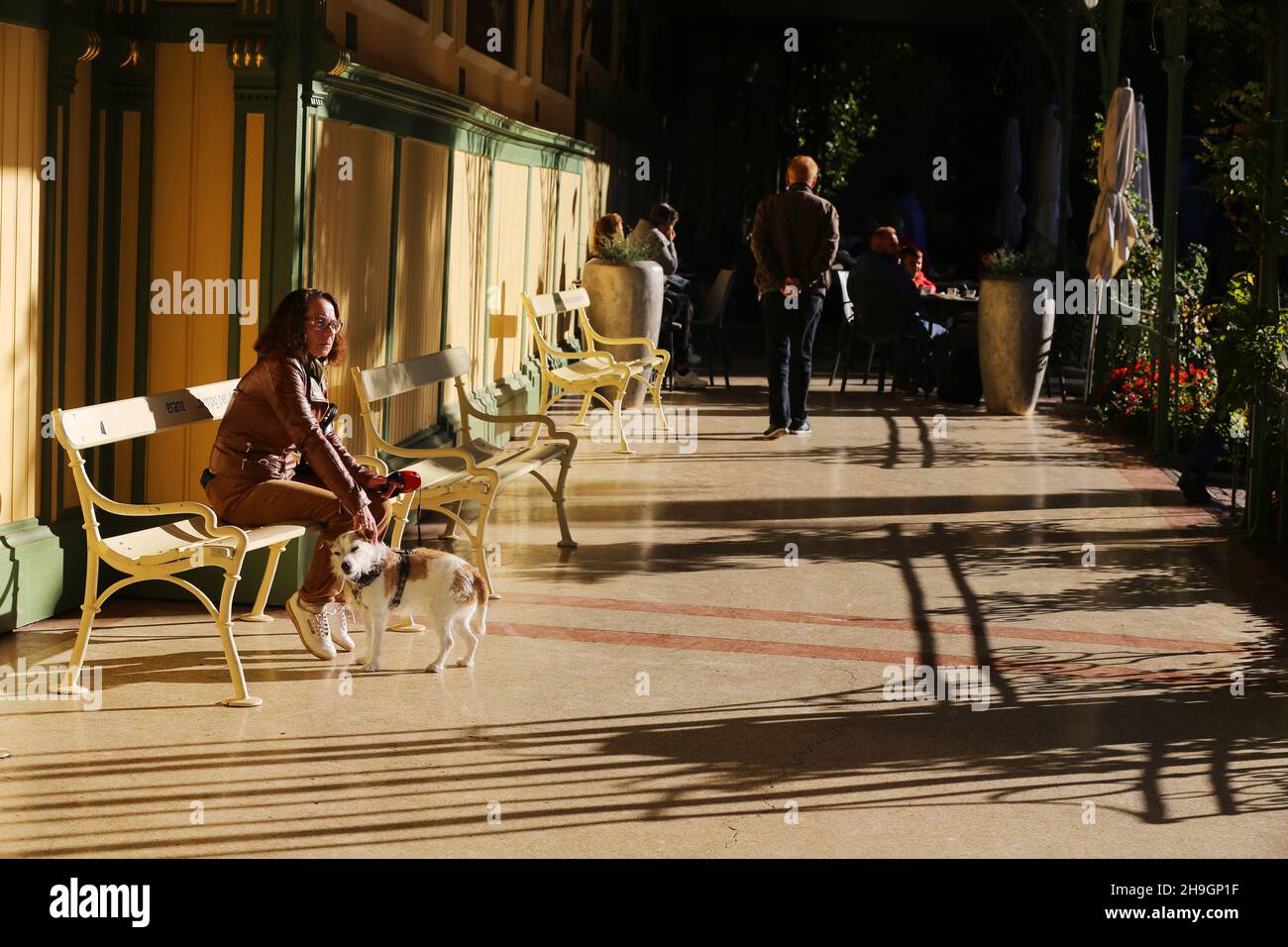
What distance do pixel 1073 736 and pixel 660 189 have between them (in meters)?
19.0

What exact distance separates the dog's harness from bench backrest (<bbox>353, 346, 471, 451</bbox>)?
3.84 ft

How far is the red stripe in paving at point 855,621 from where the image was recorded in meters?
6.53

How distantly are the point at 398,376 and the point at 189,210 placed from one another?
3.66 ft

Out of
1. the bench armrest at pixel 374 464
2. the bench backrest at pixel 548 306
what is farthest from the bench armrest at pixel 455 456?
the bench backrest at pixel 548 306

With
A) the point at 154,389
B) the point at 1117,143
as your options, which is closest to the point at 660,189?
the point at 1117,143

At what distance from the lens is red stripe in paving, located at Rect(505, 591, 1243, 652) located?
21.4ft

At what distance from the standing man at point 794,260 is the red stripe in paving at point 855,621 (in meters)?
5.39

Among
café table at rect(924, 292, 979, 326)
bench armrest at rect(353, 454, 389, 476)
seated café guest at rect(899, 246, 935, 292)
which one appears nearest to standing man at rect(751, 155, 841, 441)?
café table at rect(924, 292, 979, 326)

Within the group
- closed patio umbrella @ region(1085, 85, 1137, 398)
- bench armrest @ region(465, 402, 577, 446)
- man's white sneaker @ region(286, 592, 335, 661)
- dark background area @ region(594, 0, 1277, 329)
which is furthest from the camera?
dark background area @ region(594, 0, 1277, 329)

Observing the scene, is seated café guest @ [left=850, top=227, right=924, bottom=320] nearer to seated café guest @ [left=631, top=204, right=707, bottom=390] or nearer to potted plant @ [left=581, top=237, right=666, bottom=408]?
seated café guest @ [left=631, top=204, right=707, bottom=390]

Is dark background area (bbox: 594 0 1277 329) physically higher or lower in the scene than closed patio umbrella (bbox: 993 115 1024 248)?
higher

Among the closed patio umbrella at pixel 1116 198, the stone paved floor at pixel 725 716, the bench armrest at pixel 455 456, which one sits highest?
the closed patio umbrella at pixel 1116 198

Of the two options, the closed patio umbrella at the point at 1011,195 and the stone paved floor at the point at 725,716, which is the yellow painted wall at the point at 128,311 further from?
the closed patio umbrella at the point at 1011,195
